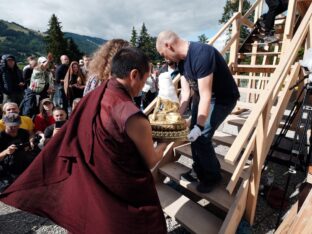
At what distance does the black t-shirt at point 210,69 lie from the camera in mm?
1862

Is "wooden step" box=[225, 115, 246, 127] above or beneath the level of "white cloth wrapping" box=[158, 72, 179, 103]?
beneath

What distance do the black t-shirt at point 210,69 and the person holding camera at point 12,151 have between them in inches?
99.2

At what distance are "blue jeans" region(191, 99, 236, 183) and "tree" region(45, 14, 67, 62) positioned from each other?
147ft

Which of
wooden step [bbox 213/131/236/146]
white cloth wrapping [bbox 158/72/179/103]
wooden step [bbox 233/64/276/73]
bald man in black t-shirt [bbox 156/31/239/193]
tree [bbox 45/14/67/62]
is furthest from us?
tree [bbox 45/14/67/62]

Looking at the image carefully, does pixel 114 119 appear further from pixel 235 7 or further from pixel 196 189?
pixel 235 7

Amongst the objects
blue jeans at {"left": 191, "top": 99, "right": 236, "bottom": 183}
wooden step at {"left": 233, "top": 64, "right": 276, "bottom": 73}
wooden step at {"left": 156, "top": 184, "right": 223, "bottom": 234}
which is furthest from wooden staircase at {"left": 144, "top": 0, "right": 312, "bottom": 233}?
wooden step at {"left": 233, "top": 64, "right": 276, "bottom": 73}

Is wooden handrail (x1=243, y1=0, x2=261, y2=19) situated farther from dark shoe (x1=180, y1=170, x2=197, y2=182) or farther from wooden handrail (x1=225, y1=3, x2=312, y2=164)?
dark shoe (x1=180, y1=170, x2=197, y2=182)

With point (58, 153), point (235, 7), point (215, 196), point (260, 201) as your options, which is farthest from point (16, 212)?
point (235, 7)

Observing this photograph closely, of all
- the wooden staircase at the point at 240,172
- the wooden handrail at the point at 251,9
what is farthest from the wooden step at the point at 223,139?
the wooden handrail at the point at 251,9

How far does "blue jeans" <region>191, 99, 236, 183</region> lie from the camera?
2166 millimetres

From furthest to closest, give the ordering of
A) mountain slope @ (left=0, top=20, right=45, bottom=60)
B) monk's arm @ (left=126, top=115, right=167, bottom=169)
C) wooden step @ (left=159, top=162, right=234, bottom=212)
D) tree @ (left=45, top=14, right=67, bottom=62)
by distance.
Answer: mountain slope @ (left=0, top=20, right=45, bottom=60), tree @ (left=45, top=14, right=67, bottom=62), wooden step @ (left=159, top=162, right=234, bottom=212), monk's arm @ (left=126, top=115, right=167, bottom=169)

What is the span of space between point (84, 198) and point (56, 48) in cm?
4618

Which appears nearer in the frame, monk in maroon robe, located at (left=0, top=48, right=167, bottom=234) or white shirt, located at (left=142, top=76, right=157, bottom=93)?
monk in maroon robe, located at (left=0, top=48, right=167, bottom=234)

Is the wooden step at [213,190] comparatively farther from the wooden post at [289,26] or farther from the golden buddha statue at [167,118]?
the wooden post at [289,26]
